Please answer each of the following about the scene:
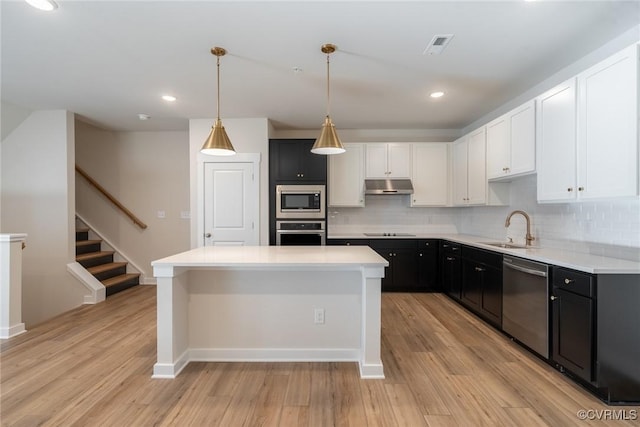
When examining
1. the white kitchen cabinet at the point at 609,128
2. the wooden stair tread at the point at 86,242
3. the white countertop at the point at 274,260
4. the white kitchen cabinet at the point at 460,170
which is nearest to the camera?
the white kitchen cabinet at the point at 609,128

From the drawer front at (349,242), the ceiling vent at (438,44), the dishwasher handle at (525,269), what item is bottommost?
the dishwasher handle at (525,269)

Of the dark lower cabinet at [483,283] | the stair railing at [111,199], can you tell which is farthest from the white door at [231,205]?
the dark lower cabinet at [483,283]

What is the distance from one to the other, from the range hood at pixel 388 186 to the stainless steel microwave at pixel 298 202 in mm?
848

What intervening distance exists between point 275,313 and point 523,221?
3.13 meters

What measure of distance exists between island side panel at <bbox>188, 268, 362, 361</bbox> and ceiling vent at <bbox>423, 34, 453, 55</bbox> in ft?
6.50

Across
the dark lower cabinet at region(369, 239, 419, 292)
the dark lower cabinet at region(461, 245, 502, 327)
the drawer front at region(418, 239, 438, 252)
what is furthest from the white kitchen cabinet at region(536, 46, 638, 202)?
the dark lower cabinet at region(369, 239, 419, 292)

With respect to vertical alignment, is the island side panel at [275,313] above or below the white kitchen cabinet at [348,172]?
below

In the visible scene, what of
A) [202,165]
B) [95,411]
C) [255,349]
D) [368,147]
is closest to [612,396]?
[255,349]

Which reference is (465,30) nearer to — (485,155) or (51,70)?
(485,155)

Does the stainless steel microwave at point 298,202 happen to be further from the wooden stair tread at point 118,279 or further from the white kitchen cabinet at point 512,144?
the wooden stair tread at point 118,279

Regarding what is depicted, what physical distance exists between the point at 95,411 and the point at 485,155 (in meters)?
4.46

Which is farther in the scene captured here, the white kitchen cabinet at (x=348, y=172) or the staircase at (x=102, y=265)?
the white kitchen cabinet at (x=348, y=172)

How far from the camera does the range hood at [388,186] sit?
181 inches

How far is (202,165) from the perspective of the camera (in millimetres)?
4312
